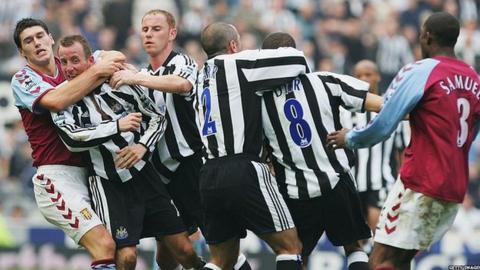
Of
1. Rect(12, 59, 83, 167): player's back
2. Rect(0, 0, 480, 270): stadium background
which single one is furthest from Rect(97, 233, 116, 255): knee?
Rect(0, 0, 480, 270): stadium background

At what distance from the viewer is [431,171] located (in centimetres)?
795

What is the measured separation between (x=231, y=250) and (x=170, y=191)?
3.85 feet

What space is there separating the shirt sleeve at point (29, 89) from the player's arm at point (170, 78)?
0.56 m

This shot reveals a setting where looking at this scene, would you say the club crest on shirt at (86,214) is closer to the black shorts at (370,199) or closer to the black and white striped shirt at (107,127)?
the black and white striped shirt at (107,127)

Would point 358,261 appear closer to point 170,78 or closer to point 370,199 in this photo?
point 170,78

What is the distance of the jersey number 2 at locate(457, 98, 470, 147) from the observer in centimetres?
796

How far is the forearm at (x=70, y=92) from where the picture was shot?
352 inches

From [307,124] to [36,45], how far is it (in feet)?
7.51

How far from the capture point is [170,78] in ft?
30.8

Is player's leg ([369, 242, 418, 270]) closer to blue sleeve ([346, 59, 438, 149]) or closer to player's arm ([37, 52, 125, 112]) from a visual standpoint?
blue sleeve ([346, 59, 438, 149])

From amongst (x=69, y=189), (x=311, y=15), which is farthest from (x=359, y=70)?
(x=311, y=15)

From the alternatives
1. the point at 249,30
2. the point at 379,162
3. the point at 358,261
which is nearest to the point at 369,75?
the point at 379,162

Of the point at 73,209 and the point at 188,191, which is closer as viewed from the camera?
the point at 73,209

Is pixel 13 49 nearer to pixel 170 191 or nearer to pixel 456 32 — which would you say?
pixel 170 191
